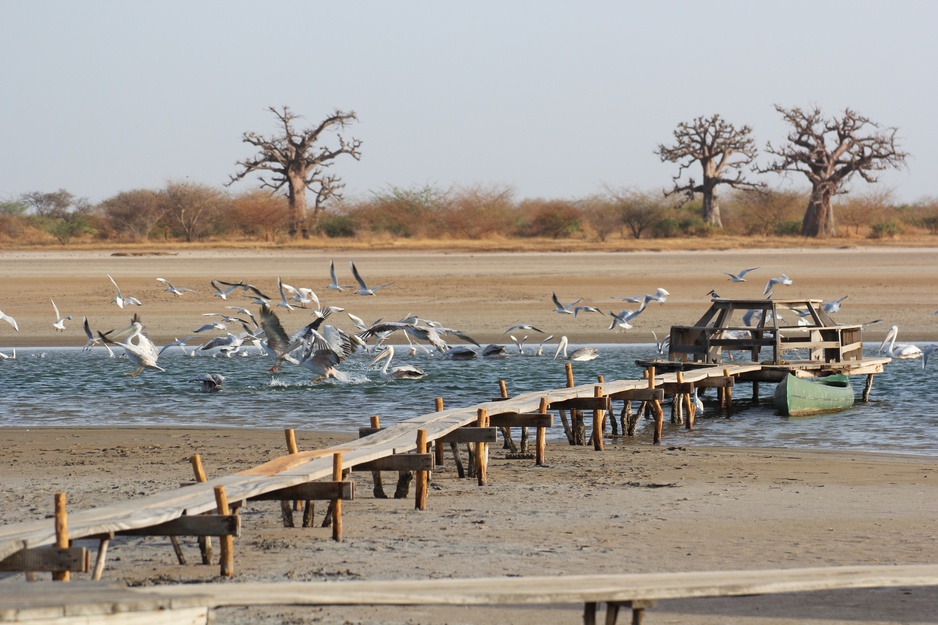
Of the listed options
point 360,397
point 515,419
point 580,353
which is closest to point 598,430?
point 515,419

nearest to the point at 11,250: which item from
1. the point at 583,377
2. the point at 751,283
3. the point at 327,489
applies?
the point at 751,283

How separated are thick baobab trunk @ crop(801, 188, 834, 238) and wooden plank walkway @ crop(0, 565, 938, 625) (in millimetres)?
42886

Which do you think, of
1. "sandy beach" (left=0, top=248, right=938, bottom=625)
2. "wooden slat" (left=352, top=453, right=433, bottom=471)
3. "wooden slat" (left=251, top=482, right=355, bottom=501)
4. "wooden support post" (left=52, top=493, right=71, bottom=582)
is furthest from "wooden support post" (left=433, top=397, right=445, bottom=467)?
"wooden support post" (left=52, top=493, right=71, bottom=582)

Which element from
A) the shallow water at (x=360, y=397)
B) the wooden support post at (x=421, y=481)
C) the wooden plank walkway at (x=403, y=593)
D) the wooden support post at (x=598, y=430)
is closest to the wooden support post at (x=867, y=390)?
the shallow water at (x=360, y=397)

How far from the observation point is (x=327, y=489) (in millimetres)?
7316

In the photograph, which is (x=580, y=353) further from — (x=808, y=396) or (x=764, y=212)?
(x=764, y=212)

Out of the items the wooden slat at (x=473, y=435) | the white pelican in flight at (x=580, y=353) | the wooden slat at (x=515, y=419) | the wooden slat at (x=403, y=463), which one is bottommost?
the white pelican in flight at (x=580, y=353)

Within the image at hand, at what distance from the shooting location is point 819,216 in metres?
46.9

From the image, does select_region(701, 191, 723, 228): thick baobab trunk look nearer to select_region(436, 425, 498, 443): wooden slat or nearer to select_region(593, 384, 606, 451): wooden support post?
select_region(593, 384, 606, 451): wooden support post

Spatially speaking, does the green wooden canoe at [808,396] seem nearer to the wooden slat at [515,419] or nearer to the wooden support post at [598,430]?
the wooden support post at [598,430]

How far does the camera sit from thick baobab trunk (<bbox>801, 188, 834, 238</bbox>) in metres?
46.6

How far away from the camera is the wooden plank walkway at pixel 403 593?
14.4 ft

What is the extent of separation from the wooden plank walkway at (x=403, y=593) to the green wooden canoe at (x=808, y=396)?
9.75 meters

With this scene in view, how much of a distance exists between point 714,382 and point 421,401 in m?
3.70
